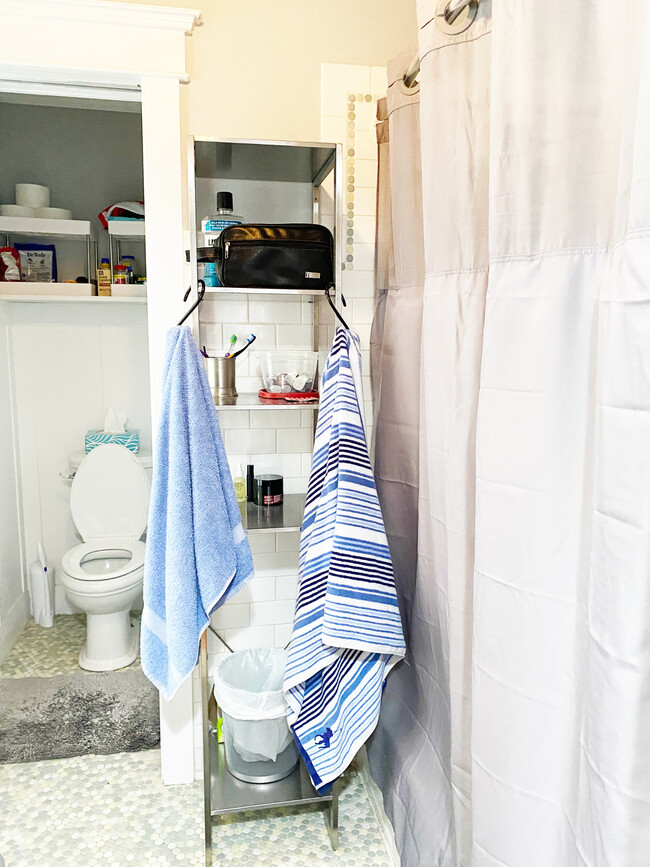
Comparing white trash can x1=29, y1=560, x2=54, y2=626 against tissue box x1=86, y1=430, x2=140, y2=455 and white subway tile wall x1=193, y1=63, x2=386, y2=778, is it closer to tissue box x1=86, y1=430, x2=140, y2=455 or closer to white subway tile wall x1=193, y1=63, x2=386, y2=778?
tissue box x1=86, y1=430, x2=140, y2=455

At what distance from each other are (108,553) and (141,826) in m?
1.24

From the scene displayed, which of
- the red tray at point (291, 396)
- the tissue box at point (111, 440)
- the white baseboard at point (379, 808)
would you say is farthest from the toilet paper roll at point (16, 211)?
the white baseboard at point (379, 808)

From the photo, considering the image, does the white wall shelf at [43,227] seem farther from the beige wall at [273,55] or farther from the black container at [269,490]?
the black container at [269,490]

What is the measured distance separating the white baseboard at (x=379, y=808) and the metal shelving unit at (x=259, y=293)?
0.44 ft

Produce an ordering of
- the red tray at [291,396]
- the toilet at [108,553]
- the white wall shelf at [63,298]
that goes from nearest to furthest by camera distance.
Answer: the red tray at [291,396] → the toilet at [108,553] → the white wall shelf at [63,298]

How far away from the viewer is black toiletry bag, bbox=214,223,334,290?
60.9 inches

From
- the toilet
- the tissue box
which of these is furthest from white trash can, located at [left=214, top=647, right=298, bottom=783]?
the tissue box

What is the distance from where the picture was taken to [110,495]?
2799 mm

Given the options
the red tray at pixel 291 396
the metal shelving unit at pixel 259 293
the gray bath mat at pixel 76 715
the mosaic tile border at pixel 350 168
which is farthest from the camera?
the gray bath mat at pixel 76 715

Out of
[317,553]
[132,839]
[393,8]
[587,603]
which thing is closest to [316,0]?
[393,8]

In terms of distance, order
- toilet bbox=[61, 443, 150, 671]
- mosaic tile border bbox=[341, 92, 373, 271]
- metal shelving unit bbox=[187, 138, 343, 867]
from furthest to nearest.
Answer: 1. toilet bbox=[61, 443, 150, 671]
2. mosaic tile border bbox=[341, 92, 373, 271]
3. metal shelving unit bbox=[187, 138, 343, 867]

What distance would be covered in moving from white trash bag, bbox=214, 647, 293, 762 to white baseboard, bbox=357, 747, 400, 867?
11.7 inches

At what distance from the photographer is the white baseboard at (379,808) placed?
1.71 m

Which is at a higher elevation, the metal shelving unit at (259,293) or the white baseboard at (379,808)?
the metal shelving unit at (259,293)
